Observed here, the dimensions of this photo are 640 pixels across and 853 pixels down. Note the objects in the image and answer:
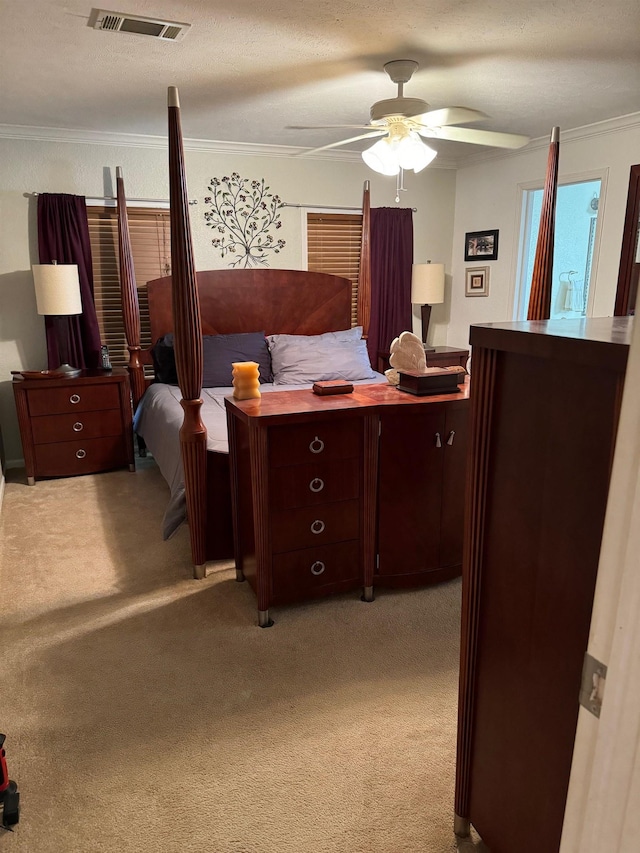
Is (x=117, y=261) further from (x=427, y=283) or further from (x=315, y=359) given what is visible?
(x=427, y=283)

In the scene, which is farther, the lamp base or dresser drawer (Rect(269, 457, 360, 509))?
the lamp base

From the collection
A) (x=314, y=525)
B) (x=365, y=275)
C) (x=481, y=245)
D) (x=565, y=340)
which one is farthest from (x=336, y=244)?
(x=565, y=340)

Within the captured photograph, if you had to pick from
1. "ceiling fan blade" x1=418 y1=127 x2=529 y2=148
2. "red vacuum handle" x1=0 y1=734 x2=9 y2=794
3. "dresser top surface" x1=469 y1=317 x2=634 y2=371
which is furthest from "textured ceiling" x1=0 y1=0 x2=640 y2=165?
"red vacuum handle" x1=0 y1=734 x2=9 y2=794

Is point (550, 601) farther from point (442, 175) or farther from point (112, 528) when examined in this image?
point (442, 175)

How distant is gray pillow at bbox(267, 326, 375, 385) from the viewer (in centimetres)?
442

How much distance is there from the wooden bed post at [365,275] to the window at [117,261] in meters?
1.61

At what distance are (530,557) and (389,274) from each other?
14.7 ft

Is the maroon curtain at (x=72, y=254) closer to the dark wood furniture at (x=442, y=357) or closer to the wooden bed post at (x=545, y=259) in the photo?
the dark wood furniture at (x=442, y=357)

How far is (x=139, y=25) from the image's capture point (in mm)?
2477

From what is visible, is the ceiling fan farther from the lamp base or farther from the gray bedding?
the lamp base

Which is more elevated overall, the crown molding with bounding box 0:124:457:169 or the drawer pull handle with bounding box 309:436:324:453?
the crown molding with bounding box 0:124:457:169

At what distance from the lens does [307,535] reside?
2523mm

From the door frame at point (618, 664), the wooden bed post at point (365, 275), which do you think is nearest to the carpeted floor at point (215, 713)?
the door frame at point (618, 664)

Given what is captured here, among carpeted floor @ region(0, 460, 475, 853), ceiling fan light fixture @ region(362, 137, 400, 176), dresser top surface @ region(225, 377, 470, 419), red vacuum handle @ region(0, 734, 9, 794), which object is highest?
ceiling fan light fixture @ region(362, 137, 400, 176)
